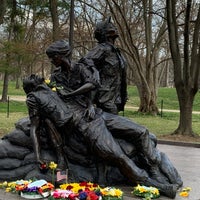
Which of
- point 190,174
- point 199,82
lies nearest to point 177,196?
point 190,174

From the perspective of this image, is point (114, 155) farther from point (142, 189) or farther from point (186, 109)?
point (186, 109)

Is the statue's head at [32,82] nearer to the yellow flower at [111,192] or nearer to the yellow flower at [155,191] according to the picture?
the yellow flower at [111,192]

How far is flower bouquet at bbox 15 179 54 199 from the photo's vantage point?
5215 mm

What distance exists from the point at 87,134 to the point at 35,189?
1.04 meters

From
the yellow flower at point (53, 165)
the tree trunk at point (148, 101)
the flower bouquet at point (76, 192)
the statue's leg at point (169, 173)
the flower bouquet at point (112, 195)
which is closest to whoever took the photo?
the flower bouquet at point (76, 192)

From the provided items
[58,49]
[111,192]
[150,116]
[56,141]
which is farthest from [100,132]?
[150,116]

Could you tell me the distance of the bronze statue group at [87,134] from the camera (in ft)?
18.9

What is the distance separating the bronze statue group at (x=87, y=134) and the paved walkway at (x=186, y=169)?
239 mm

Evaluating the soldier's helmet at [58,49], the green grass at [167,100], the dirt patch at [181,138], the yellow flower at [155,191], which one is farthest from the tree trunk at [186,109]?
the green grass at [167,100]

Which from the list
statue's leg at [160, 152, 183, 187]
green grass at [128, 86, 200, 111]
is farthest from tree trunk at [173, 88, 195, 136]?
green grass at [128, 86, 200, 111]

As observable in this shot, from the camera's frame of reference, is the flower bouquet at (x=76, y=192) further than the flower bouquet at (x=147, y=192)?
No

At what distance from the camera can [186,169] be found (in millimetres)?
7723

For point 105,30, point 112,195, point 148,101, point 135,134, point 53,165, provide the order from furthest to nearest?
point 148,101
point 105,30
point 135,134
point 53,165
point 112,195

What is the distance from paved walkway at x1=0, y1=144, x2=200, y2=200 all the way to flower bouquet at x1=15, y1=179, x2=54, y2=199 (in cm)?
10
